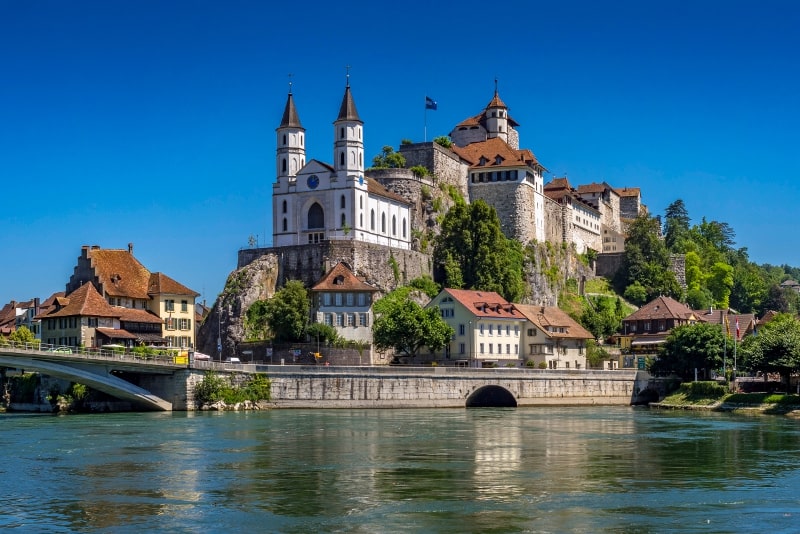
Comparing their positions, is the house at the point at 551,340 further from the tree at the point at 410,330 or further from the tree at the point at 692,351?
the tree at the point at 410,330

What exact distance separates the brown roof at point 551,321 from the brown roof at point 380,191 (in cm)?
1624

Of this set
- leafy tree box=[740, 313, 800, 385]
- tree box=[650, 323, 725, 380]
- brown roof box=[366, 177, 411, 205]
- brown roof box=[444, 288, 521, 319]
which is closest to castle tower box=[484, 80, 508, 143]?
brown roof box=[366, 177, 411, 205]

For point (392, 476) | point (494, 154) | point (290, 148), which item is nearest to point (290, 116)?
point (290, 148)

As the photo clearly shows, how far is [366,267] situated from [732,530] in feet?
235

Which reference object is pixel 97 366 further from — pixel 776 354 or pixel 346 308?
pixel 776 354

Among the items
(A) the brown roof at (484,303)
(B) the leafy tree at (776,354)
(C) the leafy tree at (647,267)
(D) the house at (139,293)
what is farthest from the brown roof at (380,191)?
(C) the leafy tree at (647,267)

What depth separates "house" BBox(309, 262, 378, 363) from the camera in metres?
97.7

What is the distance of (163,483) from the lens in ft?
143

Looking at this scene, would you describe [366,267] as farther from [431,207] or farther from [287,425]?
[287,425]

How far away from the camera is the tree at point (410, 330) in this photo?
309 ft

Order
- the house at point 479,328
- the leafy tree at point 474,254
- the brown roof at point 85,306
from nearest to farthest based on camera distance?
the brown roof at point 85,306
the house at point 479,328
the leafy tree at point 474,254

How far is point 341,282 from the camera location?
99312 mm

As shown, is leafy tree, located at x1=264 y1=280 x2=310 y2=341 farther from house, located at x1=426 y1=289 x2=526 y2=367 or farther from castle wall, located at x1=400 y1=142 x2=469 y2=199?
castle wall, located at x1=400 y1=142 x2=469 y2=199

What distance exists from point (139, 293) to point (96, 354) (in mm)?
17742
